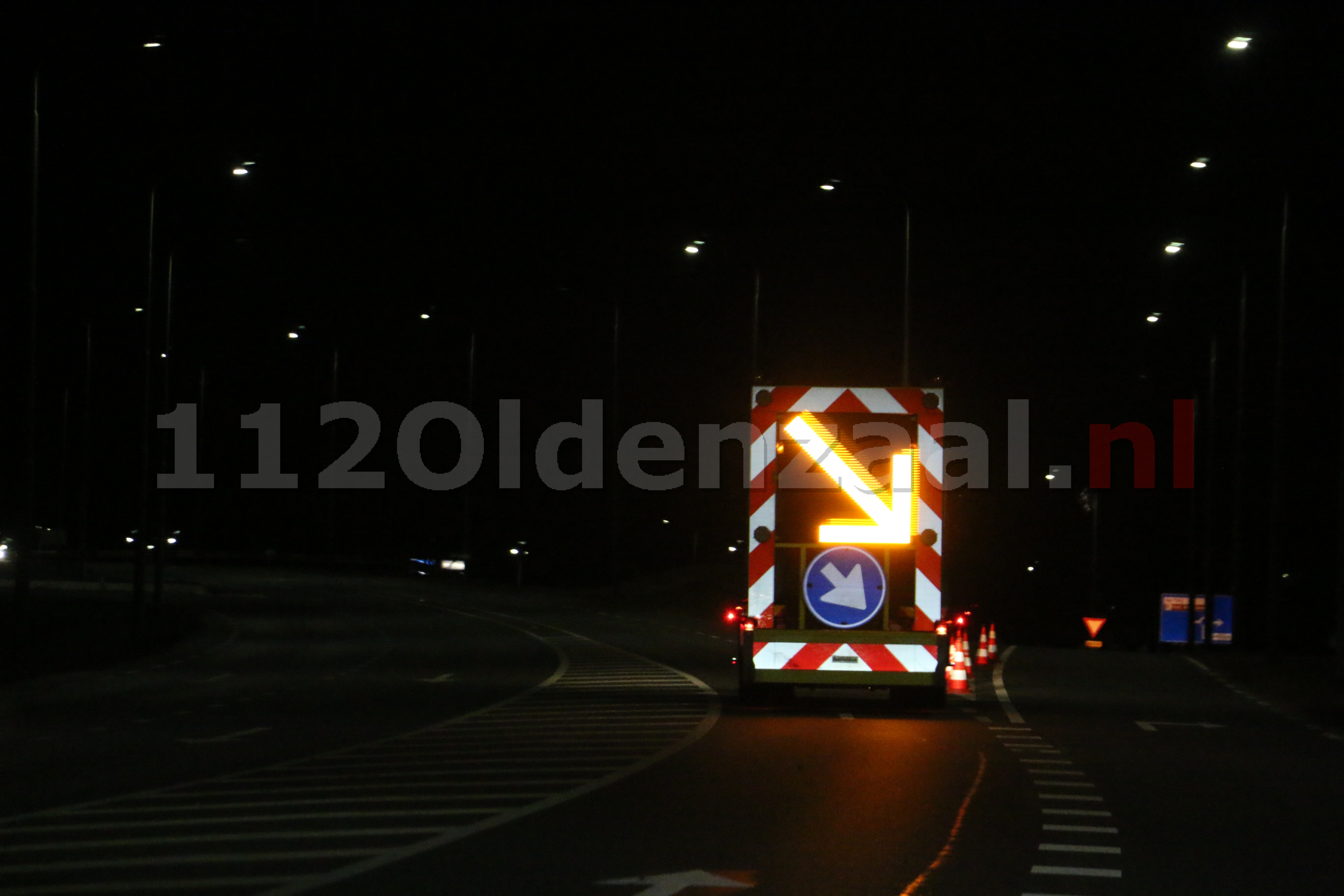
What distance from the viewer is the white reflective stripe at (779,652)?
20.5 metres

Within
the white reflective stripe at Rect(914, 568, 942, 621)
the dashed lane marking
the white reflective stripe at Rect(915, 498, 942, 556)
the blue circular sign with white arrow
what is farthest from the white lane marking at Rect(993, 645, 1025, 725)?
the white reflective stripe at Rect(915, 498, 942, 556)

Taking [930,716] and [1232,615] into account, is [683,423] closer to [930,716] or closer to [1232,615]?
[1232,615]

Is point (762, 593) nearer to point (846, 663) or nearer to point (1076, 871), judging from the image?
point (846, 663)

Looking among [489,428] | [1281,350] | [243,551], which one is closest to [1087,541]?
[489,428]

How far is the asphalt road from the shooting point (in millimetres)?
9875

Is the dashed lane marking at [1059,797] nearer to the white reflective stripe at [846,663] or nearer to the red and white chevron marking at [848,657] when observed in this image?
the red and white chevron marking at [848,657]

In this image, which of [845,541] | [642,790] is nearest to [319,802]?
[642,790]

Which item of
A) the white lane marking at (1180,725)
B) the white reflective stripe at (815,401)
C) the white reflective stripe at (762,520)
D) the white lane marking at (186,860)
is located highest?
the white reflective stripe at (815,401)

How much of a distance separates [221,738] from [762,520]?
20.9ft

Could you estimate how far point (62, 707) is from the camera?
22969 millimetres

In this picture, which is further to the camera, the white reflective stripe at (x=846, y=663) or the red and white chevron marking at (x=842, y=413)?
the red and white chevron marking at (x=842, y=413)

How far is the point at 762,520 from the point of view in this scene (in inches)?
819

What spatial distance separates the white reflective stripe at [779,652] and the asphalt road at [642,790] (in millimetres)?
661

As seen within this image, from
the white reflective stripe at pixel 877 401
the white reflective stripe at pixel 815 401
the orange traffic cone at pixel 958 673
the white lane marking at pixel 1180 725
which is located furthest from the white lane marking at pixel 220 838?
the orange traffic cone at pixel 958 673
